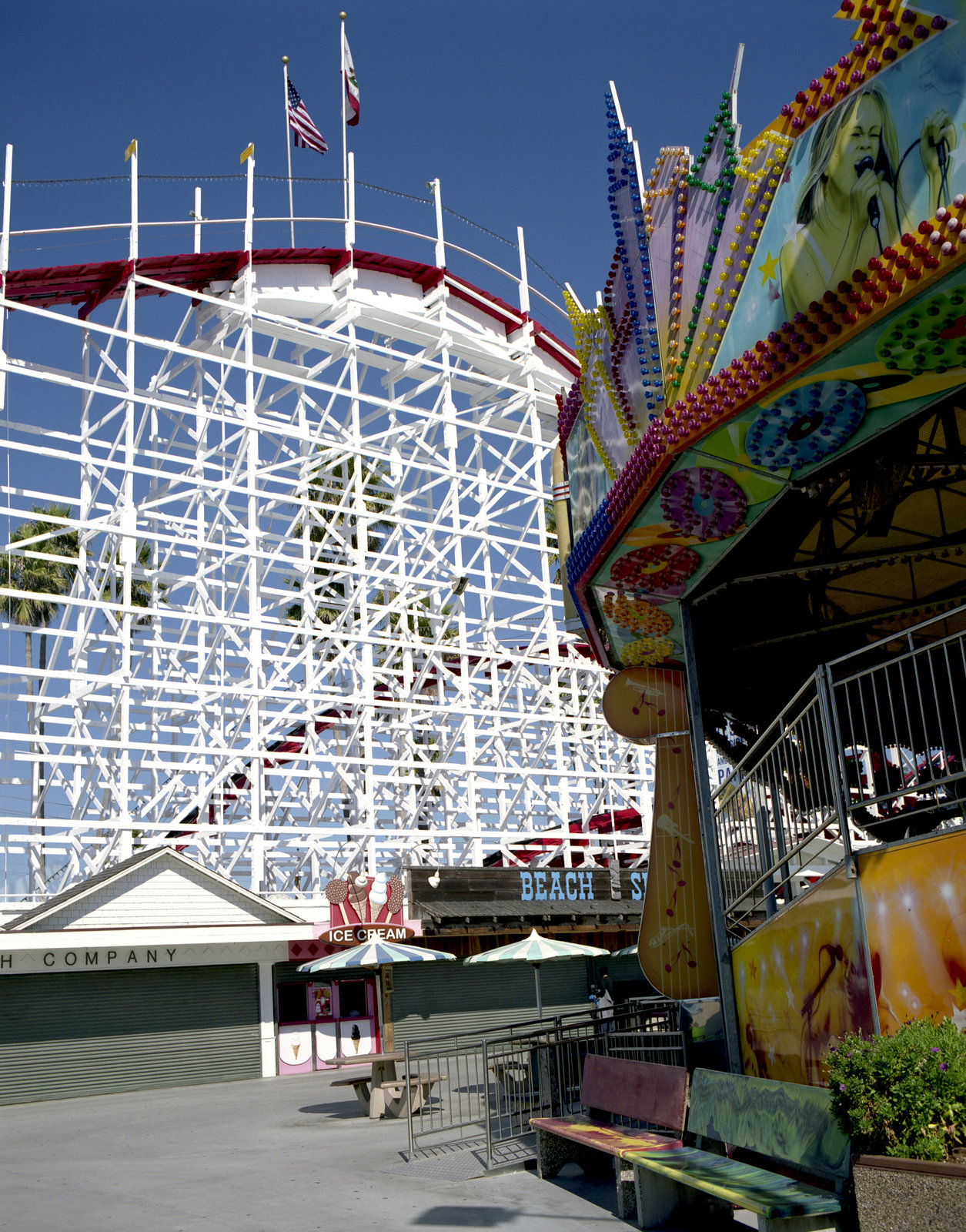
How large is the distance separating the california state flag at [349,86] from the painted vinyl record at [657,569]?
64.1 ft

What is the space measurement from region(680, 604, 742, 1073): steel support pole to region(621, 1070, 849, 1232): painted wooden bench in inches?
16.4

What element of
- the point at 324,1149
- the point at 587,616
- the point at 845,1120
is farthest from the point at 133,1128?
the point at 845,1120

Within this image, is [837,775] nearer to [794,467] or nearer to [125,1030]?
[794,467]

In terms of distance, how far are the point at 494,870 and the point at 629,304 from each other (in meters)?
14.9

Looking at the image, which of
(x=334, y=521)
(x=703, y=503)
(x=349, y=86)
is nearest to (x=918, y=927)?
(x=703, y=503)

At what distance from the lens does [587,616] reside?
9547mm

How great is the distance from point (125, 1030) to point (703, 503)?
45.0 ft

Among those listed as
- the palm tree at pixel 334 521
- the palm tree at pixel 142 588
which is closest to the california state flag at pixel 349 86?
the palm tree at pixel 334 521

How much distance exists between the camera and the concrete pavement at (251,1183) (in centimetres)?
717

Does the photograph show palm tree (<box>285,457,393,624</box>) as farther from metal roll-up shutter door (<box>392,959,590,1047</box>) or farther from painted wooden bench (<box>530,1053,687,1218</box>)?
painted wooden bench (<box>530,1053,687,1218</box>)

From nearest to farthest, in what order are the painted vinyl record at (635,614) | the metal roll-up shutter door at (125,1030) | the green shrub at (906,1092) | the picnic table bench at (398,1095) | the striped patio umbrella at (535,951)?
the green shrub at (906,1092)
the painted vinyl record at (635,614)
the picnic table bench at (398,1095)
the striped patio umbrella at (535,951)
the metal roll-up shutter door at (125,1030)

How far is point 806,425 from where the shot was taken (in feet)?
20.1

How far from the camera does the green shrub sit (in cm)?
438

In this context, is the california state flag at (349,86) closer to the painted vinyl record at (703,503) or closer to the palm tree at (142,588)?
the palm tree at (142,588)
